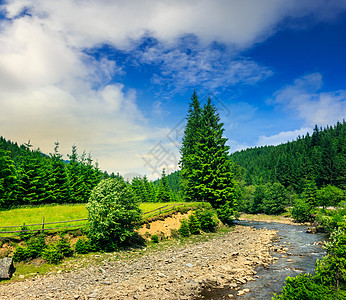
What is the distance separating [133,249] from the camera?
78.7 feet

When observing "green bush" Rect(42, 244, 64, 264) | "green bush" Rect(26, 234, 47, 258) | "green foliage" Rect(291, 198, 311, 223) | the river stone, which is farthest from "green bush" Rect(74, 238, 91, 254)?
"green foliage" Rect(291, 198, 311, 223)

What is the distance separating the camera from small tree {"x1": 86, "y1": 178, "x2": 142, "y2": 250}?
2178cm

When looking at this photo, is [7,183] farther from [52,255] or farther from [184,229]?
[184,229]

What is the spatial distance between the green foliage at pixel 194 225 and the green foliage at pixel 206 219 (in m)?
0.98

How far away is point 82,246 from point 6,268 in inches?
242

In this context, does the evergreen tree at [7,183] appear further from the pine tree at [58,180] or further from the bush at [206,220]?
the bush at [206,220]

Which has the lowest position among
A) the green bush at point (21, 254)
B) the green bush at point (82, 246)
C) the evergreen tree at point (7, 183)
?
the green bush at point (82, 246)

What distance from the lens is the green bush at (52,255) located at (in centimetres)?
1838

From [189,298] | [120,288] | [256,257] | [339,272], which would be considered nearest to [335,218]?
[256,257]

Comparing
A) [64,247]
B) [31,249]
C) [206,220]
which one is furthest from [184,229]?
[31,249]

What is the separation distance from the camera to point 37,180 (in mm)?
38531

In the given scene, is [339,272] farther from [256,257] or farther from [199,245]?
[199,245]

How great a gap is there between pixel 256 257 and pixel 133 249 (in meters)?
13.7

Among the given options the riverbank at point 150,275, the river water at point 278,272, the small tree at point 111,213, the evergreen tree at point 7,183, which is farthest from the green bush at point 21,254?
the evergreen tree at point 7,183
